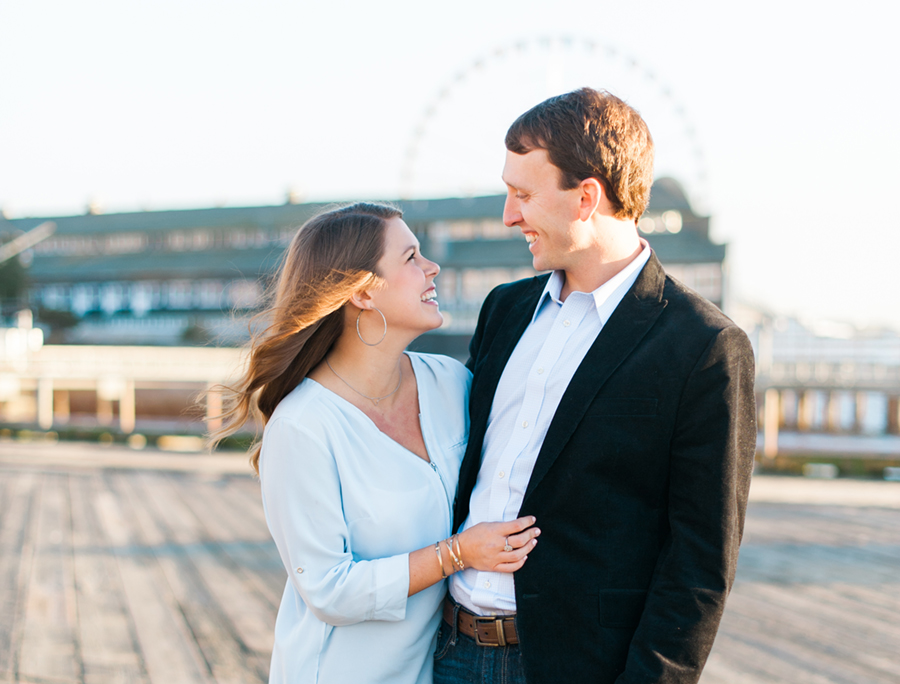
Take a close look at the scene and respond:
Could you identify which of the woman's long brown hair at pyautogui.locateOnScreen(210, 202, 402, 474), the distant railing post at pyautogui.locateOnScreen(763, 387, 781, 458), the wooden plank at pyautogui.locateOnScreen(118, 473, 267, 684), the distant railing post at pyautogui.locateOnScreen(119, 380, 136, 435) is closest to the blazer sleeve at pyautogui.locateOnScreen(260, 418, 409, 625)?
the woman's long brown hair at pyautogui.locateOnScreen(210, 202, 402, 474)

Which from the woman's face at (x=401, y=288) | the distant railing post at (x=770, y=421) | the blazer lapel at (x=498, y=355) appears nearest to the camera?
the blazer lapel at (x=498, y=355)

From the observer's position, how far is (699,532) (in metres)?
1.46

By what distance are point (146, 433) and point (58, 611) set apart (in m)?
17.1

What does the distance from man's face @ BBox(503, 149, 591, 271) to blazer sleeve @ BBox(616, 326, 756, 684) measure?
0.38m

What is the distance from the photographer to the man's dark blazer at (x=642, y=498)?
4.73ft

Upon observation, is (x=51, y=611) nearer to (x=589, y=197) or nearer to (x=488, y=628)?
(x=488, y=628)

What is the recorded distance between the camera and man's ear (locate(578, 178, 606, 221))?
1.56 meters

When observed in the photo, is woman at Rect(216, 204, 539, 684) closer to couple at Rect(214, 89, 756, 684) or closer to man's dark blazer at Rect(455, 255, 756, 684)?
couple at Rect(214, 89, 756, 684)

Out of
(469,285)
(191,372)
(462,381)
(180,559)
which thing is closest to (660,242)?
(469,285)

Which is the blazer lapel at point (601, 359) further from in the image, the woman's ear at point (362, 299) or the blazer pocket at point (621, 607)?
the woman's ear at point (362, 299)

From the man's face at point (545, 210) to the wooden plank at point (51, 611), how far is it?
3131mm

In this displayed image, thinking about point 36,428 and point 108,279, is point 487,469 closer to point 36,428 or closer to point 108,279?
point 36,428

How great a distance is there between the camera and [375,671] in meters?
1.75

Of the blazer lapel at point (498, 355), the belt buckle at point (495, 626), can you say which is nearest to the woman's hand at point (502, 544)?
the belt buckle at point (495, 626)
